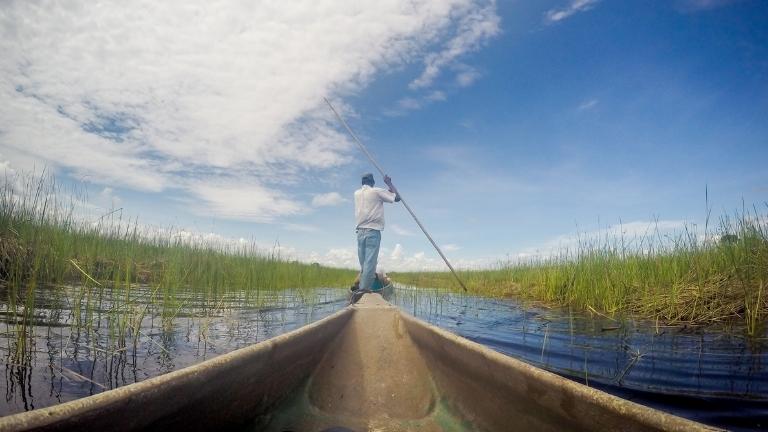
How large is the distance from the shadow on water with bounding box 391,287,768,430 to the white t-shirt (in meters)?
2.40

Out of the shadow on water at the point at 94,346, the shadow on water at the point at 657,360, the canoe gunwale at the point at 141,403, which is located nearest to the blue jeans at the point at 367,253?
the shadow on water at the point at 657,360

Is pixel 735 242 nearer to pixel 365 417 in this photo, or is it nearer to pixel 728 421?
pixel 728 421

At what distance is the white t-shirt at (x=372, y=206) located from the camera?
21.8 feet

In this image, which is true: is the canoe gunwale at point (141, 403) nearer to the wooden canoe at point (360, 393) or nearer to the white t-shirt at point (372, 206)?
the wooden canoe at point (360, 393)

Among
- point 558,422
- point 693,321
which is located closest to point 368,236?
point 693,321

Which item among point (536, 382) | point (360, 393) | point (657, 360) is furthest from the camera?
point (657, 360)

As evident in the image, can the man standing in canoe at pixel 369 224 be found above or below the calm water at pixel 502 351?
above

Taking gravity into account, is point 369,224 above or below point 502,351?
above

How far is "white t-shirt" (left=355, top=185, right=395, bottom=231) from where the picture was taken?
6645 millimetres

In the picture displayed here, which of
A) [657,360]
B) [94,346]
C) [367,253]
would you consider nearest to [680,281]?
[657,360]

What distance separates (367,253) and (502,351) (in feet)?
11.8

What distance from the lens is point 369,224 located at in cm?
670

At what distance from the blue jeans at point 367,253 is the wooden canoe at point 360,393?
3.83 meters

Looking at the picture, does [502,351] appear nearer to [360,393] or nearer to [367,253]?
[360,393]
